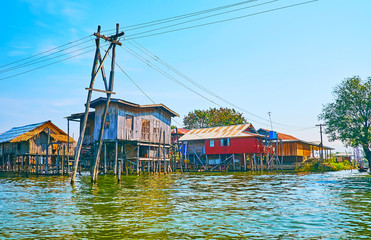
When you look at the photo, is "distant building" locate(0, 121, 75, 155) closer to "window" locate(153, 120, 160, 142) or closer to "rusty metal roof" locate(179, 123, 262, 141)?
"window" locate(153, 120, 160, 142)

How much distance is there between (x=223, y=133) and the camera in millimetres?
53250

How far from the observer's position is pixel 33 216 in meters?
10.8

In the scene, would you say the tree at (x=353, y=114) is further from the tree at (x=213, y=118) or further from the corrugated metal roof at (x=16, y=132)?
the corrugated metal roof at (x=16, y=132)

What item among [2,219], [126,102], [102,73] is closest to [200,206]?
[2,219]

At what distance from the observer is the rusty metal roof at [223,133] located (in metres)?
50.8

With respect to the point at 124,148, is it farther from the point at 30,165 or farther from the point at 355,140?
the point at 355,140

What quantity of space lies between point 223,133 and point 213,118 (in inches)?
977

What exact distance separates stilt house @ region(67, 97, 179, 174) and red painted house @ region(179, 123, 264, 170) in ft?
37.1

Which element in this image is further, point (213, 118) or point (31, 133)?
point (213, 118)

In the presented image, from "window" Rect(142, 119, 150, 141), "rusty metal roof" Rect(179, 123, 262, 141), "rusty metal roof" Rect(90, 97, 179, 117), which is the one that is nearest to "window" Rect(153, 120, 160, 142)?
"window" Rect(142, 119, 150, 141)

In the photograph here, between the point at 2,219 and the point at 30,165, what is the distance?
126 ft

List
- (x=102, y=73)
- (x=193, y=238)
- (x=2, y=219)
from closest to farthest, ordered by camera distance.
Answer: (x=193, y=238)
(x=2, y=219)
(x=102, y=73)

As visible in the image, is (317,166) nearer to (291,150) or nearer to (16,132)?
(291,150)

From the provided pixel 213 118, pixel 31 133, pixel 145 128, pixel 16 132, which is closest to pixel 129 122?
pixel 145 128
